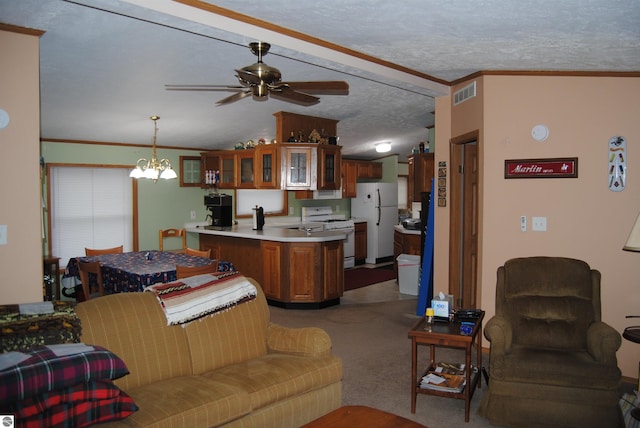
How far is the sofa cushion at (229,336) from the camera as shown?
9.77 feet

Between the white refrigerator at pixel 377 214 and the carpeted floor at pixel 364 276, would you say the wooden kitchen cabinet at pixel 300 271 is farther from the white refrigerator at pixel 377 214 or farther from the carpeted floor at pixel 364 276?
the white refrigerator at pixel 377 214

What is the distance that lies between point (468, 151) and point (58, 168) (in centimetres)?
498

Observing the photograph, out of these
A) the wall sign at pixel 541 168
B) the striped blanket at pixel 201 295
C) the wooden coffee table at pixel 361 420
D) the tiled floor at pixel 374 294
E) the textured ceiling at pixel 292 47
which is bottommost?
the tiled floor at pixel 374 294

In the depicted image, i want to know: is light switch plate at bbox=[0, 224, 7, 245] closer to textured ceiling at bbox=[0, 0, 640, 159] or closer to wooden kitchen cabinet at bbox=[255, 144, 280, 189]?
textured ceiling at bbox=[0, 0, 640, 159]

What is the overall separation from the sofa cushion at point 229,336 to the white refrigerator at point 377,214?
619 cm

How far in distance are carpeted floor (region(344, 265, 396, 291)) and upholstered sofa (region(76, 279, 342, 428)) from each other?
4124 mm

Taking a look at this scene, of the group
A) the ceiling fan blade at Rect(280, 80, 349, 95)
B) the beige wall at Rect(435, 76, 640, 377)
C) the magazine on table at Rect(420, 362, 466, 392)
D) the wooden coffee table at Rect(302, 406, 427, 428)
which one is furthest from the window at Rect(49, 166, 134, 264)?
the wooden coffee table at Rect(302, 406, 427, 428)

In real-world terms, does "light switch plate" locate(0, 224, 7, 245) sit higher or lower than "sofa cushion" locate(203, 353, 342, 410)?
higher

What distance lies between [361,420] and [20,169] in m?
2.33

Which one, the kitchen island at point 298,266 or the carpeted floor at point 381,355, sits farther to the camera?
the kitchen island at point 298,266

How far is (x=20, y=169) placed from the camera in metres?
2.86

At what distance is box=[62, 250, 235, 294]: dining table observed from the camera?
14.4ft

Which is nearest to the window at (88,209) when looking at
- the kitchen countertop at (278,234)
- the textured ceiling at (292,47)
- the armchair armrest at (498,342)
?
the textured ceiling at (292,47)

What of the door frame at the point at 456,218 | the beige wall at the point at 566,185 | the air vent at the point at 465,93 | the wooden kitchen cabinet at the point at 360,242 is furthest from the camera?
the wooden kitchen cabinet at the point at 360,242
